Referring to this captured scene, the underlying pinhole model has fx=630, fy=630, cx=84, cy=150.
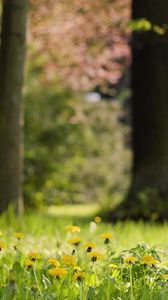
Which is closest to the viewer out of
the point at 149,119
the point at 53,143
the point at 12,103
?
the point at 12,103

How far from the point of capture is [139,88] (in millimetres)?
11023

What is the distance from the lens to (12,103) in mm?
8242

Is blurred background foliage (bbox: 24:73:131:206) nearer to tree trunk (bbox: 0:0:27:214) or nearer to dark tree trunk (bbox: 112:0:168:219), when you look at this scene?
dark tree trunk (bbox: 112:0:168:219)

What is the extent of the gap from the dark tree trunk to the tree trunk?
2.71 m

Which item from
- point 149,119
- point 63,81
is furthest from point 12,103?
point 63,81

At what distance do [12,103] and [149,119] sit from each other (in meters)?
3.30

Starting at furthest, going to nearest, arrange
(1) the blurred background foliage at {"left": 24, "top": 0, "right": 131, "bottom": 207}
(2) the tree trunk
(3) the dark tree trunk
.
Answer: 1. (1) the blurred background foliage at {"left": 24, "top": 0, "right": 131, "bottom": 207}
2. (3) the dark tree trunk
3. (2) the tree trunk

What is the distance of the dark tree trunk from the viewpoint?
1035cm

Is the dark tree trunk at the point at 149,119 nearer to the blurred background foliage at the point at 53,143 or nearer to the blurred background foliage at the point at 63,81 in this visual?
the blurred background foliage at the point at 63,81

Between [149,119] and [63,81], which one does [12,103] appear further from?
[63,81]

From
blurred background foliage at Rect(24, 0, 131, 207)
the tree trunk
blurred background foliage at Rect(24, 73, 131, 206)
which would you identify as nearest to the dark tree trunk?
blurred background foliage at Rect(24, 0, 131, 207)

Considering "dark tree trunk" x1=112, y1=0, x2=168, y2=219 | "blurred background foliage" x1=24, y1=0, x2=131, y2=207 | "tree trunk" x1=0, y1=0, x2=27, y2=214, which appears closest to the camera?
"tree trunk" x1=0, y1=0, x2=27, y2=214

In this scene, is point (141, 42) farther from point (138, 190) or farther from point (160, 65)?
point (138, 190)

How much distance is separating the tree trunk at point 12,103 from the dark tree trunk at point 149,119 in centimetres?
271
